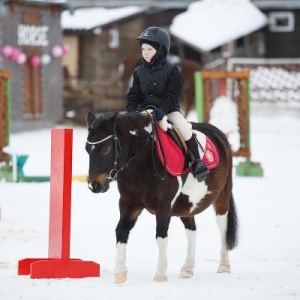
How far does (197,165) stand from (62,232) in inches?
41.7

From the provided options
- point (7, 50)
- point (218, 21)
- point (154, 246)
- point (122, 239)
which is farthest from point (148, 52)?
point (218, 21)

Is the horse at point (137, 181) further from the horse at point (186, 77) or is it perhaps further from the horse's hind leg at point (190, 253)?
the horse at point (186, 77)

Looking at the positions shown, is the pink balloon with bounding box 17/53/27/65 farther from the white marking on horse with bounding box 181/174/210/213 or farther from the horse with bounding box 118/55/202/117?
the white marking on horse with bounding box 181/174/210/213

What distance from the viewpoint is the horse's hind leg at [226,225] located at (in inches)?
309

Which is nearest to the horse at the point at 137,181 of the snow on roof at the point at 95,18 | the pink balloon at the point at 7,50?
the pink balloon at the point at 7,50

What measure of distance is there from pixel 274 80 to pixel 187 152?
27.4 meters

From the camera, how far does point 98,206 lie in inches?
479

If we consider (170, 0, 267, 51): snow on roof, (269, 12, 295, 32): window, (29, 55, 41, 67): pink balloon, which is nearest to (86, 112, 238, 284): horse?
(29, 55, 41, 67): pink balloon

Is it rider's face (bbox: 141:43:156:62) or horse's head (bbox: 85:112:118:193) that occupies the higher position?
rider's face (bbox: 141:43:156:62)

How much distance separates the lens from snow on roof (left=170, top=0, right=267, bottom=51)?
38.7m

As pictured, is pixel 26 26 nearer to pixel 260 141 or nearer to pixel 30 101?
pixel 30 101

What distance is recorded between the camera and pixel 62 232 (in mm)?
7105

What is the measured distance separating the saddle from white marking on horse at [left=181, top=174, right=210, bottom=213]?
0.35ft

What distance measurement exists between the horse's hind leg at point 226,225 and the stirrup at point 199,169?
0.72 m
